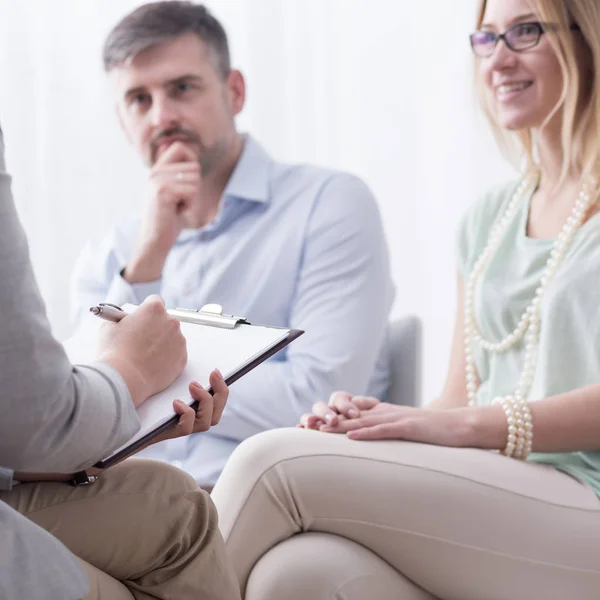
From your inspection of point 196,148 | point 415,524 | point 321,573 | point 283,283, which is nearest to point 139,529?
point 321,573

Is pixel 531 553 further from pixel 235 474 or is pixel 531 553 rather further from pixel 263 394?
pixel 263 394

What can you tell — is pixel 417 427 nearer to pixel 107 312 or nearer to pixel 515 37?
pixel 107 312

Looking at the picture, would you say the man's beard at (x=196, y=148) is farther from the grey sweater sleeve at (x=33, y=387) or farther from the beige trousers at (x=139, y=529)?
the grey sweater sleeve at (x=33, y=387)

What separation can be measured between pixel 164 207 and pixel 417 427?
3.24 ft

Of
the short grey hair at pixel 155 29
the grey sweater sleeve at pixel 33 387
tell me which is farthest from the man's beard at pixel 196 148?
the grey sweater sleeve at pixel 33 387

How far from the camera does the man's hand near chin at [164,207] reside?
2121mm

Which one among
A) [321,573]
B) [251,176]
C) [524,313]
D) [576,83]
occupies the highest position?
[576,83]

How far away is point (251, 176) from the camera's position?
224cm

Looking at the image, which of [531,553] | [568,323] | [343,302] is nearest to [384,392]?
[343,302]

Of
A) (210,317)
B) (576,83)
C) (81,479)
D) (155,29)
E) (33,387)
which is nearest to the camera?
(33,387)

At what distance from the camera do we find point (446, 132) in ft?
9.12

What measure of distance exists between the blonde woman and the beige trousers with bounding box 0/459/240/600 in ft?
0.68

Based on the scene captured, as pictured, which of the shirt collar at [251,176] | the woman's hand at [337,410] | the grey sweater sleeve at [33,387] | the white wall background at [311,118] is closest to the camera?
the grey sweater sleeve at [33,387]

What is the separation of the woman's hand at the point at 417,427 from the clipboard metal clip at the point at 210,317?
31cm
